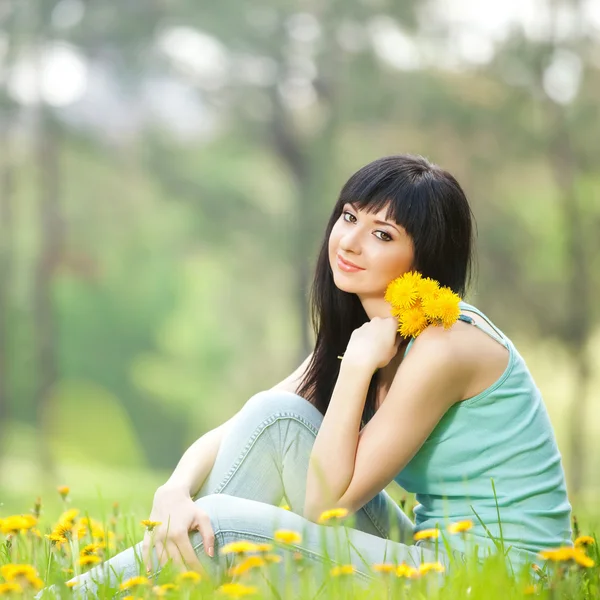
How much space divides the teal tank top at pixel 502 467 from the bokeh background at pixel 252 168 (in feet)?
19.7

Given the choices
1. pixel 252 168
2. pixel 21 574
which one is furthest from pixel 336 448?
pixel 252 168

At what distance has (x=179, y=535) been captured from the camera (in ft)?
5.80

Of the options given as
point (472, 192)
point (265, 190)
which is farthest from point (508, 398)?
point (265, 190)

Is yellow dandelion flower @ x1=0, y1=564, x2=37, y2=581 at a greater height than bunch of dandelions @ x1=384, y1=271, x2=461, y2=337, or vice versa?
bunch of dandelions @ x1=384, y1=271, x2=461, y2=337

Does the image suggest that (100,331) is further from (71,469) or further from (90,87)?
Answer: (90,87)

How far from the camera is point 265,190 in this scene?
1034cm

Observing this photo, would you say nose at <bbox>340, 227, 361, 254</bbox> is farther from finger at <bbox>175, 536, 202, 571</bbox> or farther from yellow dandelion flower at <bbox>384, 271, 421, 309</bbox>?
finger at <bbox>175, 536, 202, 571</bbox>

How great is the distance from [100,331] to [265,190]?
3.48 m

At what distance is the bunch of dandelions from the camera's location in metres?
1.87

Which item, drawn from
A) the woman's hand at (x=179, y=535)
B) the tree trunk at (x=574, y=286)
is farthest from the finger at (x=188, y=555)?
the tree trunk at (x=574, y=286)

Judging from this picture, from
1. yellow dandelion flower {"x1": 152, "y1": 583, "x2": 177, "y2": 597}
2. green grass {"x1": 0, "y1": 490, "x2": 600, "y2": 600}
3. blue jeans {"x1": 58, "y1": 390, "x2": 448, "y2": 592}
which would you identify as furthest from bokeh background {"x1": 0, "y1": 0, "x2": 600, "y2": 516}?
yellow dandelion flower {"x1": 152, "y1": 583, "x2": 177, "y2": 597}

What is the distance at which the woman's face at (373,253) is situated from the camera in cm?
202

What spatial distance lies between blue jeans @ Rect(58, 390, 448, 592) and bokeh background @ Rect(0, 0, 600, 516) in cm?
588

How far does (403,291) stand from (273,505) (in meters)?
0.54
